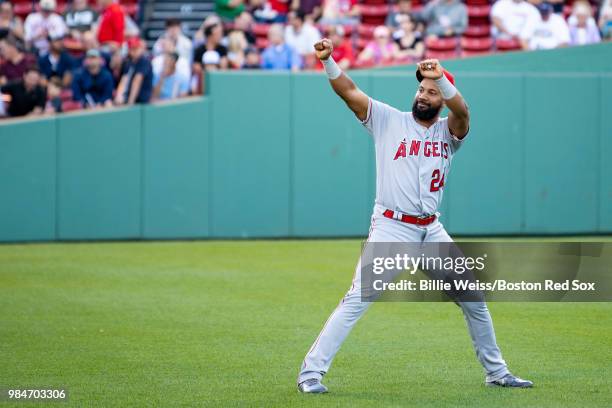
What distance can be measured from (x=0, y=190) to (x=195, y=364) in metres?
10.2

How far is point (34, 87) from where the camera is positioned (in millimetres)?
17438

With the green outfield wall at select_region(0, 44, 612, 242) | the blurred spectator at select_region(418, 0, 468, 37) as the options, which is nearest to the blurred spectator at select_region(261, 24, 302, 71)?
the green outfield wall at select_region(0, 44, 612, 242)

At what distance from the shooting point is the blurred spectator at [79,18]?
63.6 ft

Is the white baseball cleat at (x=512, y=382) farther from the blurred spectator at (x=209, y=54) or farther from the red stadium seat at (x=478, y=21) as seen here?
the red stadium seat at (x=478, y=21)

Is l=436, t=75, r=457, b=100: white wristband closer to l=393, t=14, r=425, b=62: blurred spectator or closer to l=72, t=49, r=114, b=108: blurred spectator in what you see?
l=72, t=49, r=114, b=108: blurred spectator

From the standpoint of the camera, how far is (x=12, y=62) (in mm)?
18031

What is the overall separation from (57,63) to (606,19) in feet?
32.8

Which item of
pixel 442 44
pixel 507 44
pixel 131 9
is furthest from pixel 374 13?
pixel 131 9

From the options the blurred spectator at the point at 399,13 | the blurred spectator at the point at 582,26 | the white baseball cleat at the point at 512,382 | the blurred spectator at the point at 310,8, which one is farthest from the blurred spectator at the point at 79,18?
the white baseball cleat at the point at 512,382

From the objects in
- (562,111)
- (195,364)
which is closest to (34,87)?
(562,111)

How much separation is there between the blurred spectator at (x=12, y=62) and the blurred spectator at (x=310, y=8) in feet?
16.4

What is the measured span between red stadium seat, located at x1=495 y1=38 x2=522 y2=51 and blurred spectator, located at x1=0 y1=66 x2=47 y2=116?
830 centimetres

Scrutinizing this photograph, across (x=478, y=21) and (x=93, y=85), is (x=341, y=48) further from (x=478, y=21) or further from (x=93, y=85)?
(x=93, y=85)

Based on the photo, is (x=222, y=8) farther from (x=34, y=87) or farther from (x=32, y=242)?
(x=32, y=242)
